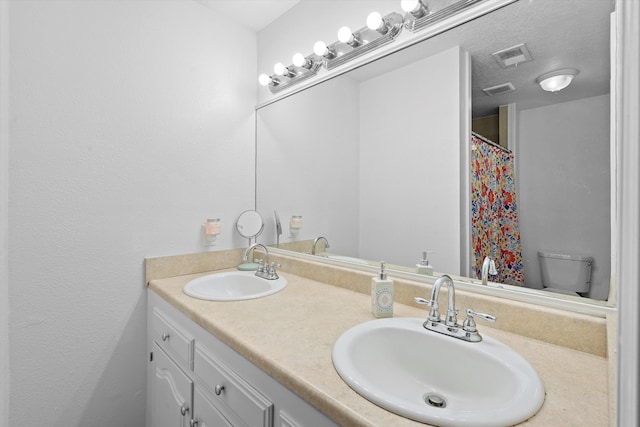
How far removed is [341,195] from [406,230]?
373mm

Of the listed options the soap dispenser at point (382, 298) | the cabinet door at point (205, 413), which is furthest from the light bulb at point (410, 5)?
the cabinet door at point (205, 413)

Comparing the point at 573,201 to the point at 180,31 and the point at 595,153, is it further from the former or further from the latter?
the point at 180,31

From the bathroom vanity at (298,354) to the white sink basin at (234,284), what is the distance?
8 cm

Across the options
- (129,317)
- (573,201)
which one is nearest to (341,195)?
(573,201)

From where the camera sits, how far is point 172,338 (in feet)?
4.12

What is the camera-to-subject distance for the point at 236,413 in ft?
2.91

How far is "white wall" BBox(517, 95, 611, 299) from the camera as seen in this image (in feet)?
2.71

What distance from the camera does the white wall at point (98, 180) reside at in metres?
1.23

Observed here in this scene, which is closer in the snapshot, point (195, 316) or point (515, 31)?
point (515, 31)

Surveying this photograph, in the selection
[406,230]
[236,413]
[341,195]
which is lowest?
[236,413]

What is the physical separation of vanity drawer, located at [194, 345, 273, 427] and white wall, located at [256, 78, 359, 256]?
709 millimetres

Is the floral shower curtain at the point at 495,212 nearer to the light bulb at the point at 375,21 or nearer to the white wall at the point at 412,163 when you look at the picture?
the white wall at the point at 412,163

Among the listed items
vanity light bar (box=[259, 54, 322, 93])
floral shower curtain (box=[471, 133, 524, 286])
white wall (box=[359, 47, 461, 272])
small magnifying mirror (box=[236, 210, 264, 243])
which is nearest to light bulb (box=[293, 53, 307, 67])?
vanity light bar (box=[259, 54, 322, 93])

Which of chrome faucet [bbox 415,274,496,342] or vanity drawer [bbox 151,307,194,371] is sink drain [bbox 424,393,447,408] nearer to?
chrome faucet [bbox 415,274,496,342]
